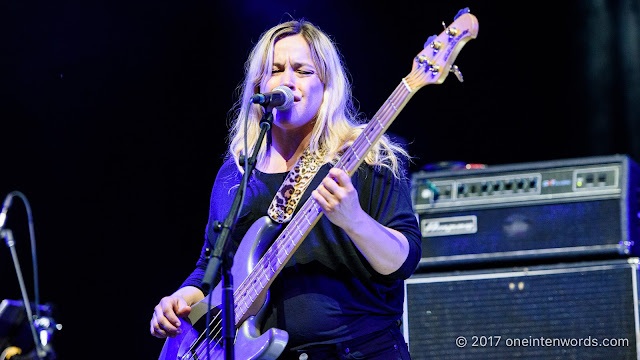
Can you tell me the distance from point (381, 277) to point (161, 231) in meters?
3.26

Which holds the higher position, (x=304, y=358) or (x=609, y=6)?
(x=609, y=6)

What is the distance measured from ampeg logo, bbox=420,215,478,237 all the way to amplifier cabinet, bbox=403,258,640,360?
7.9 inches

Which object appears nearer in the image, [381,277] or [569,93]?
[381,277]

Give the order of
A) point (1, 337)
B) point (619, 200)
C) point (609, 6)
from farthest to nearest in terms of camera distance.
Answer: point (609, 6) → point (1, 337) → point (619, 200)

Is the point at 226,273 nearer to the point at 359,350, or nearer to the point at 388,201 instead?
the point at 359,350

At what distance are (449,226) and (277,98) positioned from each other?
1472 millimetres

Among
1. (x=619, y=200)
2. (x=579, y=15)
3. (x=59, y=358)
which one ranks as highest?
(x=579, y=15)

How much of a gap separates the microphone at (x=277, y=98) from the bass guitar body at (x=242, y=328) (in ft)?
1.27

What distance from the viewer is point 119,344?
17.3 ft

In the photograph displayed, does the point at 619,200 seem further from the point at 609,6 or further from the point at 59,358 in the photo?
the point at 59,358

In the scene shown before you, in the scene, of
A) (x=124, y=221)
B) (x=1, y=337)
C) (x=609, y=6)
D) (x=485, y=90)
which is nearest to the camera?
(x=1, y=337)

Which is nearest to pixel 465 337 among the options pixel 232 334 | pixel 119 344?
pixel 232 334

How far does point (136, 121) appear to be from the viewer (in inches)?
210

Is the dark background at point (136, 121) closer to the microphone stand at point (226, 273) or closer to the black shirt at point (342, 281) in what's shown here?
the black shirt at point (342, 281)
